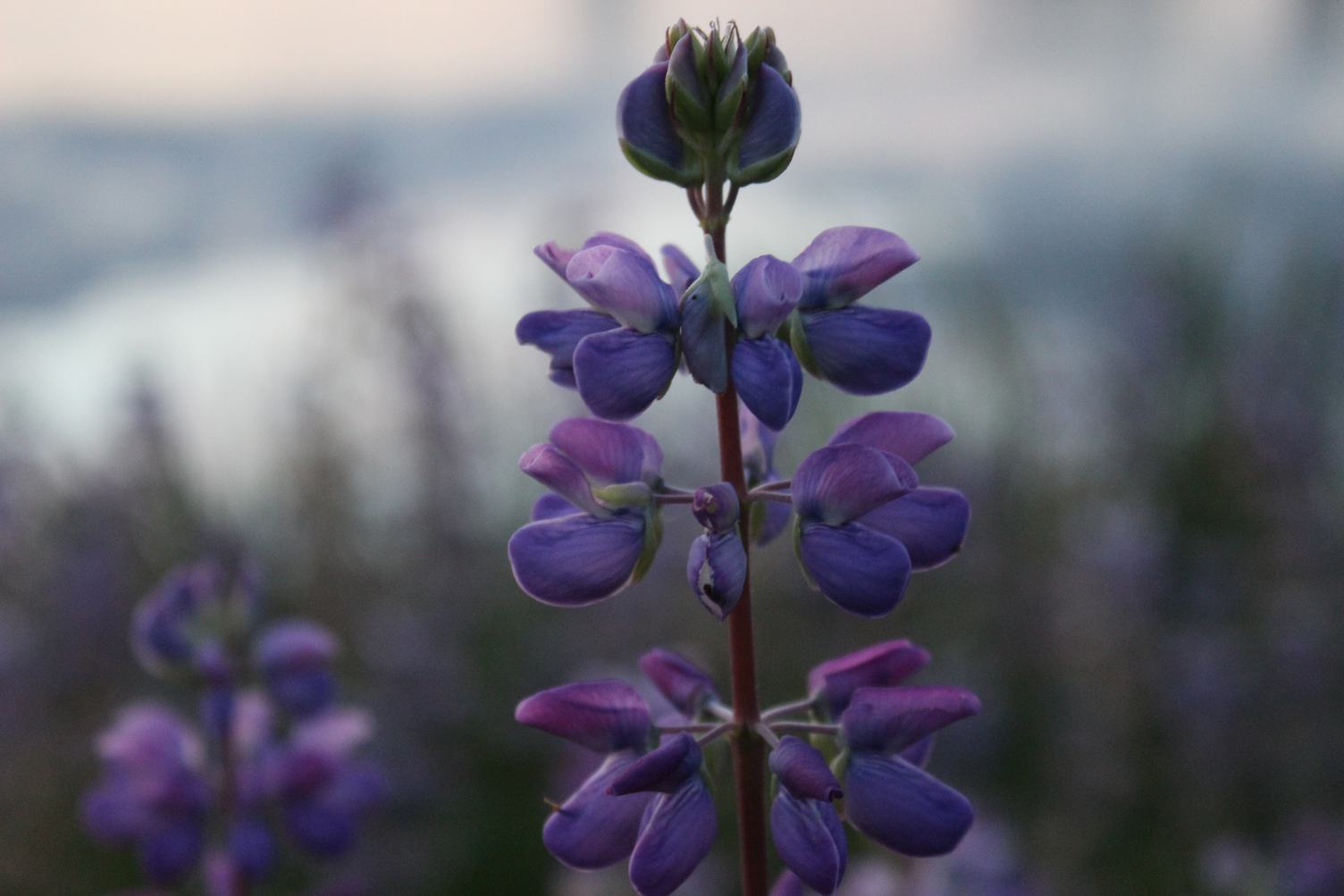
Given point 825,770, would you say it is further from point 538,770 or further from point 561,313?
point 538,770

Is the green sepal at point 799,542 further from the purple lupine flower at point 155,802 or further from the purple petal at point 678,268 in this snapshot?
the purple lupine flower at point 155,802

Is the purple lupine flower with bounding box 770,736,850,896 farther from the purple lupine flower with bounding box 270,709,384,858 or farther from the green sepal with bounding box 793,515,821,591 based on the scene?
the purple lupine flower with bounding box 270,709,384,858

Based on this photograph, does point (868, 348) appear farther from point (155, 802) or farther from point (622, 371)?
point (155, 802)

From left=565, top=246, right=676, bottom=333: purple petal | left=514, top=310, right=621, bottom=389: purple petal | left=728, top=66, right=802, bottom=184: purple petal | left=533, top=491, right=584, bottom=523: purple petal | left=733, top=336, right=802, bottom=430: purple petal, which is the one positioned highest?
left=728, top=66, right=802, bottom=184: purple petal

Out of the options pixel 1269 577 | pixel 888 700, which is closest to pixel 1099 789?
pixel 1269 577

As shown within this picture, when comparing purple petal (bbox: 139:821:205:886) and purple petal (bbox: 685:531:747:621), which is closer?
purple petal (bbox: 685:531:747:621)

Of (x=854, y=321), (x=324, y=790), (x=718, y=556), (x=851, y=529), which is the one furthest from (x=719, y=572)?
(x=324, y=790)

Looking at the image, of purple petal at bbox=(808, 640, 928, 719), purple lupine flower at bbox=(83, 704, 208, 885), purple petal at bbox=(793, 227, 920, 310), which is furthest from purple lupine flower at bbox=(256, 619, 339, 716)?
purple petal at bbox=(793, 227, 920, 310)
